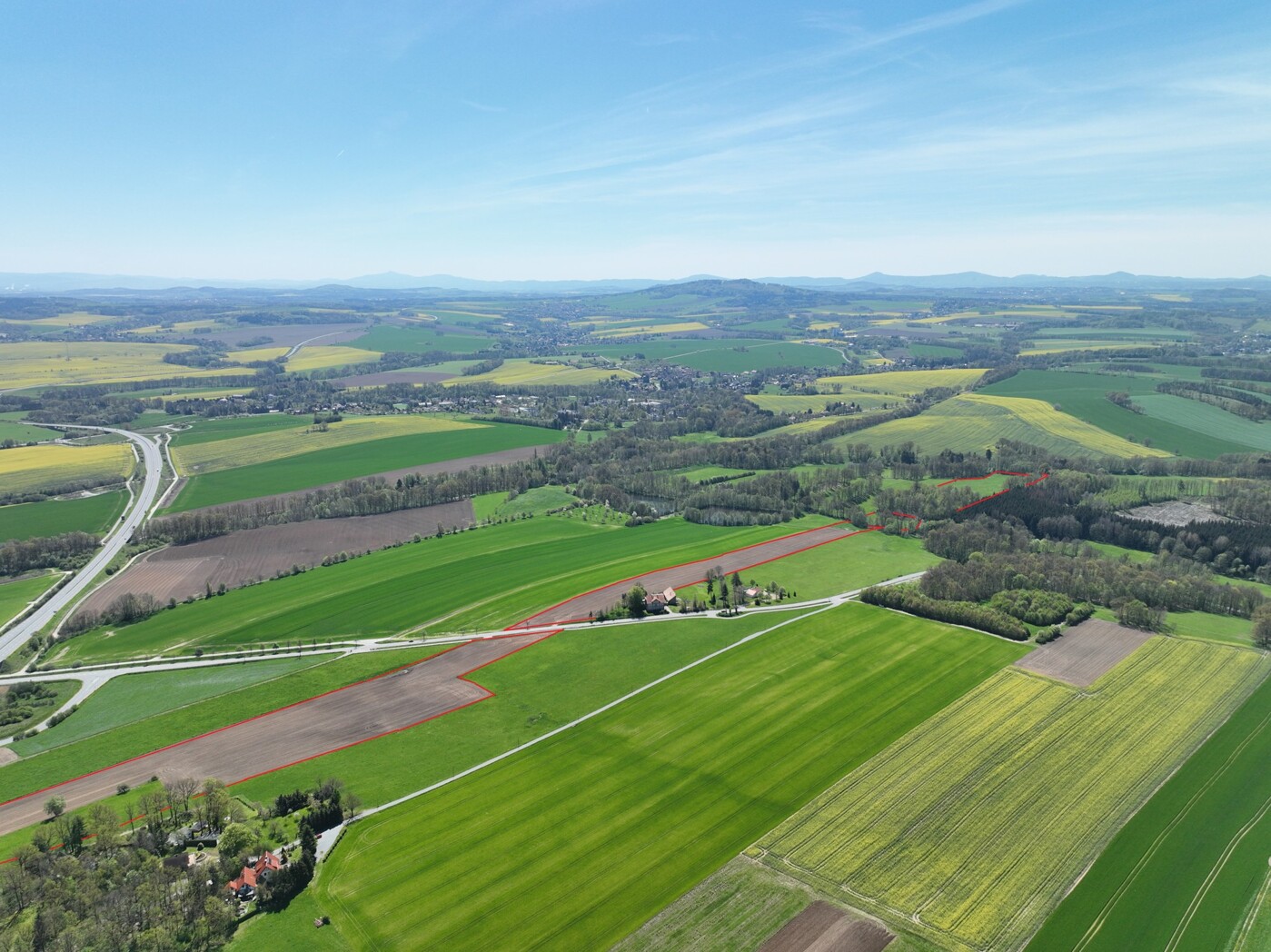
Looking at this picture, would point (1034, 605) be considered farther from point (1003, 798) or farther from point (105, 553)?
point (105, 553)

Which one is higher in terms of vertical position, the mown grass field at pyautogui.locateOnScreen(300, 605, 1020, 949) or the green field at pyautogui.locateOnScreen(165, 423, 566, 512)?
the green field at pyautogui.locateOnScreen(165, 423, 566, 512)

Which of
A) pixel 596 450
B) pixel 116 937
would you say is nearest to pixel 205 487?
pixel 596 450

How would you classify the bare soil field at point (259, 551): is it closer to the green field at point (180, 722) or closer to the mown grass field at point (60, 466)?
the green field at point (180, 722)

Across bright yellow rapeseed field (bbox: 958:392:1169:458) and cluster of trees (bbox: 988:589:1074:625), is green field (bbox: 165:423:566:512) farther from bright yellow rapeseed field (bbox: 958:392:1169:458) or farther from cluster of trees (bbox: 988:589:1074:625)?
cluster of trees (bbox: 988:589:1074:625)

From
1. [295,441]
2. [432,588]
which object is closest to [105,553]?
[432,588]

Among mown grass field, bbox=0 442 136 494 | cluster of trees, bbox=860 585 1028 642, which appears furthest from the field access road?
cluster of trees, bbox=860 585 1028 642
